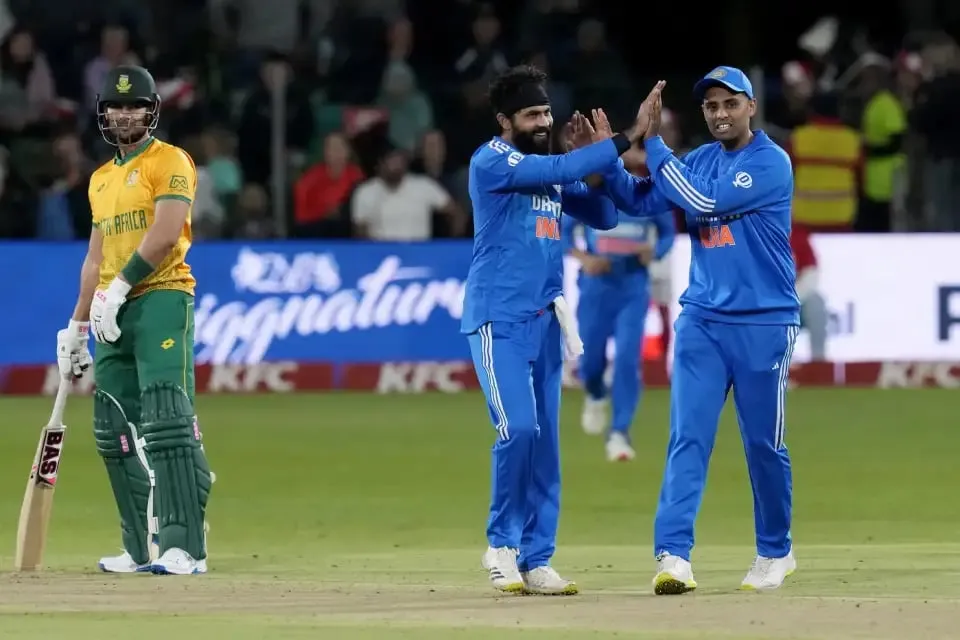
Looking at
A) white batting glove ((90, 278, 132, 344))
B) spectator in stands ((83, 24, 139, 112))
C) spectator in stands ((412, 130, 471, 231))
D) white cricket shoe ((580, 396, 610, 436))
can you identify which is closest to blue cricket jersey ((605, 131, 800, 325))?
white batting glove ((90, 278, 132, 344))

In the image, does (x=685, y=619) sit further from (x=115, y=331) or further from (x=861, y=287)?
(x=861, y=287)

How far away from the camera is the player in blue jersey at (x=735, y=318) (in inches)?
365

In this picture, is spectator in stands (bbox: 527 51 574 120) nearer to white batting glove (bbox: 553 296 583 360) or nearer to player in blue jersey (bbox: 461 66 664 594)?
player in blue jersey (bbox: 461 66 664 594)

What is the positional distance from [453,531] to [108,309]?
3036 mm

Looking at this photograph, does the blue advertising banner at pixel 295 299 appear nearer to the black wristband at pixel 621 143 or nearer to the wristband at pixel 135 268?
the wristband at pixel 135 268

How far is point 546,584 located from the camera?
30.4 ft

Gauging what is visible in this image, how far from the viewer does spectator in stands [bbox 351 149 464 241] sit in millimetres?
21703

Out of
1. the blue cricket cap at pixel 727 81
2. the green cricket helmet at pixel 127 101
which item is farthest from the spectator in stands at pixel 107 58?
the blue cricket cap at pixel 727 81

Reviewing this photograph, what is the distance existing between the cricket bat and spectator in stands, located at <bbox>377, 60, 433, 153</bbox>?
513 inches

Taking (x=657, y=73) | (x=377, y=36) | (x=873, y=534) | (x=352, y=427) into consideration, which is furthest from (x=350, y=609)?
(x=657, y=73)

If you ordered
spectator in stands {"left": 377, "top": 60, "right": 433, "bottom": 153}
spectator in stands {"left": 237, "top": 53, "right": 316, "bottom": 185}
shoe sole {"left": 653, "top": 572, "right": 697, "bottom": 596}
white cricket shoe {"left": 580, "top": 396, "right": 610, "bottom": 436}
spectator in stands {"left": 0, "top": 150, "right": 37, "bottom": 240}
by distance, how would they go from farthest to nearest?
spectator in stands {"left": 377, "top": 60, "right": 433, "bottom": 153} → spectator in stands {"left": 237, "top": 53, "right": 316, "bottom": 185} → spectator in stands {"left": 0, "top": 150, "right": 37, "bottom": 240} → white cricket shoe {"left": 580, "top": 396, "right": 610, "bottom": 436} → shoe sole {"left": 653, "top": 572, "right": 697, "bottom": 596}

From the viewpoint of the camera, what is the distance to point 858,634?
7.75 metres

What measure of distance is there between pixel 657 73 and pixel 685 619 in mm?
19235

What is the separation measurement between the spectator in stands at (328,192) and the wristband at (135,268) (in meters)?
11.8
